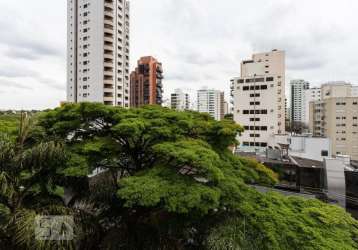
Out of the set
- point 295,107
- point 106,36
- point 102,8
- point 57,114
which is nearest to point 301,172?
point 57,114

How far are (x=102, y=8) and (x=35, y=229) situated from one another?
113ft

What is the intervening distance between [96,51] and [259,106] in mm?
25219

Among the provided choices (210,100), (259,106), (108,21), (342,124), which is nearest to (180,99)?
(210,100)

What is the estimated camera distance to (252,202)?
19.4 ft

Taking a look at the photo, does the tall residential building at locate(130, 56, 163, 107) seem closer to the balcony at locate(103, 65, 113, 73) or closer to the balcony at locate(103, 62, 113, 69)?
the balcony at locate(103, 65, 113, 73)

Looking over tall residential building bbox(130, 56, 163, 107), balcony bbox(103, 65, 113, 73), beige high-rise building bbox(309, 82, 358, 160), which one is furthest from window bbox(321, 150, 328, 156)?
tall residential building bbox(130, 56, 163, 107)

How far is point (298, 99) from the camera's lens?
85125 mm

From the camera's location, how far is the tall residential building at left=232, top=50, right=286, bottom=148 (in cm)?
3259

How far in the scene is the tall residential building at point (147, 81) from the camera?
47344 mm

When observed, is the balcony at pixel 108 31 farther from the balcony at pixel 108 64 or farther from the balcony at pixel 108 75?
the balcony at pixel 108 75

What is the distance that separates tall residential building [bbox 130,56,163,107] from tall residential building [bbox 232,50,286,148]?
19086 millimetres

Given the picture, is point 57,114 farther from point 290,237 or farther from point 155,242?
point 290,237

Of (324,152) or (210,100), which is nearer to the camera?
(324,152)

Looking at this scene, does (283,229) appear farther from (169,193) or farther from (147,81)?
(147,81)
